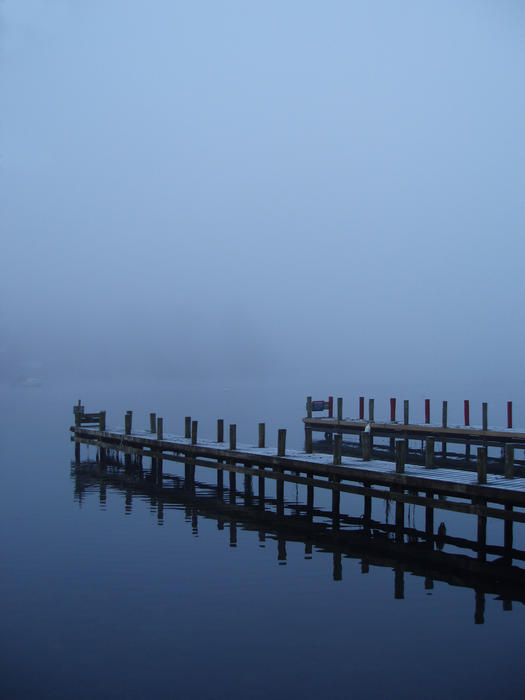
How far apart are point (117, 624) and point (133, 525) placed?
8.45m

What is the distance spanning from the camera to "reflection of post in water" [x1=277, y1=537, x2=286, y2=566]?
16.9m

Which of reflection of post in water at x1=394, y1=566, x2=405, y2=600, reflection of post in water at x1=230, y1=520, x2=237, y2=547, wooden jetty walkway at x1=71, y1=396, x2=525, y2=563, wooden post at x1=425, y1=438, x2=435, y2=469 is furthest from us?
wooden post at x1=425, y1=438, x2=435, y2=469

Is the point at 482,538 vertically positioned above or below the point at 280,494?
above

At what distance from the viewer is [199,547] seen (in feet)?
59.1

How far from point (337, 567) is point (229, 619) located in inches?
168

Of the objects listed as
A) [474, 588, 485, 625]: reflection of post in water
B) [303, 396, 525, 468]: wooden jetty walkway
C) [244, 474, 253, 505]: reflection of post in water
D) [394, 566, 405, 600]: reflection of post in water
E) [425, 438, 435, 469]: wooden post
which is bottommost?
[244, 474, 253, 505]: reflection of post in water

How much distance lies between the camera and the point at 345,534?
64.7ft

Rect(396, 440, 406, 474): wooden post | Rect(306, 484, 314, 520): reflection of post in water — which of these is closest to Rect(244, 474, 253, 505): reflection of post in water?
Rect(306, 484, 314, 520): reflection of post in water

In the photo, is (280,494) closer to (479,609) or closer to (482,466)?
(482,466)

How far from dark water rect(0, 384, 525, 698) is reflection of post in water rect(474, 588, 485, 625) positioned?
0.34 ft

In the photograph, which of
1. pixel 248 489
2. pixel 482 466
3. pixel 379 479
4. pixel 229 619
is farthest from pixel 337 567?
pixel 248 489

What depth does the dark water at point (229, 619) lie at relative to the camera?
10320 millimetres

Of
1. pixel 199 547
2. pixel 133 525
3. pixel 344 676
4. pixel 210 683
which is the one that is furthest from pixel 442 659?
pixel 133 525

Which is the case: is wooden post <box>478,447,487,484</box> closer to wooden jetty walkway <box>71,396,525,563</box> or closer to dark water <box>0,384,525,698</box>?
wooden jetty walkway <box>71,396,525,563</box>
